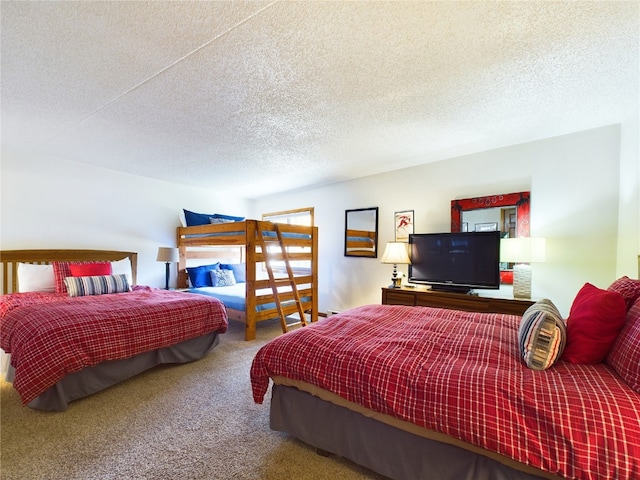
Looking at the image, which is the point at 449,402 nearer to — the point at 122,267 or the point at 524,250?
the point at 524,250

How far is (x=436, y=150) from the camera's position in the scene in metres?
3.33

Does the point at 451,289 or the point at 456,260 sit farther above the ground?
the point at 456,260

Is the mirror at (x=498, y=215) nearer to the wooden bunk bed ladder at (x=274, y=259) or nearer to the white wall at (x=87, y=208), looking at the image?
the wooden bunk bed ladder at (x=274, y=259)

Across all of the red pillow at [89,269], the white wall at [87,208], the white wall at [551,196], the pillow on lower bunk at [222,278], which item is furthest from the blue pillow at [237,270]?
the white wall at [551,196]

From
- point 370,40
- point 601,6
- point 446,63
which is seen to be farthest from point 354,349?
point 601,6

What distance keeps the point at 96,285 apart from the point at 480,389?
3733 mm

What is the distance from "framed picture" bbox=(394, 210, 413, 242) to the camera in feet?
12.8

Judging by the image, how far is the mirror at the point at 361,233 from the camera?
14.0 feet

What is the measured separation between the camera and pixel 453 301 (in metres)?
3.04

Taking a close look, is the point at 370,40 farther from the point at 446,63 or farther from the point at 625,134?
the point at 625,134

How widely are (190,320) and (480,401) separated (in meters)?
2.59

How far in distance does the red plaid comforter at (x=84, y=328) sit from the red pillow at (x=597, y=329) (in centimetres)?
291

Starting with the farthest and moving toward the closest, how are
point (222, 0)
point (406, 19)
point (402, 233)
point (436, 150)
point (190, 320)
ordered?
point (402, 233)
point (436, 150)
point (190, 320)
point (406, 19)
point (222, 0)

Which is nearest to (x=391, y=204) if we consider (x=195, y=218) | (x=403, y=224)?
(x=403, y=224)
